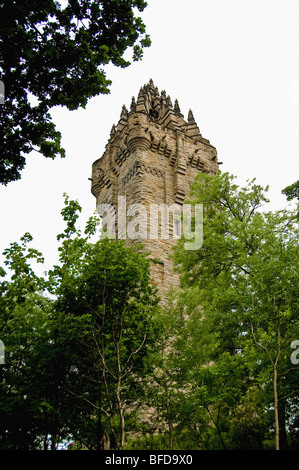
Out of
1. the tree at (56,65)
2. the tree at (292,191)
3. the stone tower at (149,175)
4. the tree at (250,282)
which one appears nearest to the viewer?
the tree at (56,65)

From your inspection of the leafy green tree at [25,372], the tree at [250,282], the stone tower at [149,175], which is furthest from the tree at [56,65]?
the stone tower at [149,175]

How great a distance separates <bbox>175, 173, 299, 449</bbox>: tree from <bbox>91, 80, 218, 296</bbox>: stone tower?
201 inches

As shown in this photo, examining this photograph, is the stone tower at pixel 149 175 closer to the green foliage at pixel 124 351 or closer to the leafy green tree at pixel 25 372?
the green foliage at pixel 124 351

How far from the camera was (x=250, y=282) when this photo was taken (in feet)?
30.9

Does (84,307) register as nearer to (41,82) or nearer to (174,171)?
Answer: (41,82)

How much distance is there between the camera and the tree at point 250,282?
27.7ft

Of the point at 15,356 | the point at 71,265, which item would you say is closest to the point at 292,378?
the point at 71,265

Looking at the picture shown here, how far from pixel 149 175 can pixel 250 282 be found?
1460 centimetres

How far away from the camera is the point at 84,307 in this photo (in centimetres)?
820

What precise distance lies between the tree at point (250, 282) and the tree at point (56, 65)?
5668mm

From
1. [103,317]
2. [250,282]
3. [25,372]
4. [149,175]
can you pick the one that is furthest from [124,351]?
[149,175]

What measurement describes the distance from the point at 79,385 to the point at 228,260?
7.09m

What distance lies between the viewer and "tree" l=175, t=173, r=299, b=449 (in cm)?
844

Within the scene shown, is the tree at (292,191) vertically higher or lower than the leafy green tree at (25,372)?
higher
